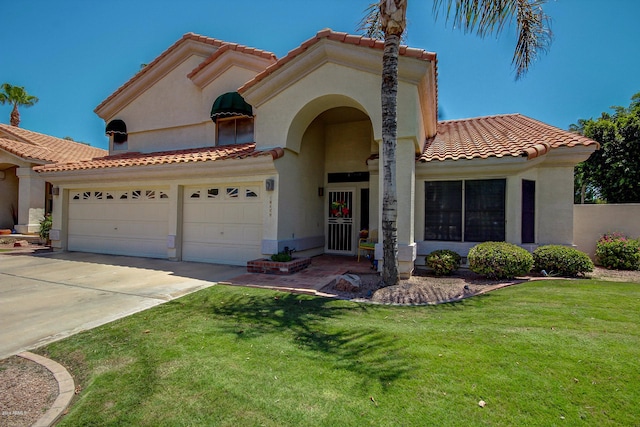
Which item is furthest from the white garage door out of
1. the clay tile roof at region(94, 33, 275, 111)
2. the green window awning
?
the clay tile roof at region(94, 33, 275, 111)

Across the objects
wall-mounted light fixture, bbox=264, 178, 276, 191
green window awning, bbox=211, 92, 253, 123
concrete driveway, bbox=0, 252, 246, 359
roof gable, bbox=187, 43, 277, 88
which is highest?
roof gable, bbox=187, 43, 277, 88

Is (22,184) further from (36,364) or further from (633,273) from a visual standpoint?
(633,273)

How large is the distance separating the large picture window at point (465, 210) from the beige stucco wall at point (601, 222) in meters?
4.57

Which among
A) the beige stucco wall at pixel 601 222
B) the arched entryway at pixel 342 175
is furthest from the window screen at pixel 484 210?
the beige stucco wall at pixel 601 222

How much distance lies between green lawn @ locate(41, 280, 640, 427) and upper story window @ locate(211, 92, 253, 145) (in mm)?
9844

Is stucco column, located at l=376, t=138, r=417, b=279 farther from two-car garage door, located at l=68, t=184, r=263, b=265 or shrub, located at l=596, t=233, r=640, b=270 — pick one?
shrub, located at l=596, t=233, r=640, b=270

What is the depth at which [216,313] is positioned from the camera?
6.15m

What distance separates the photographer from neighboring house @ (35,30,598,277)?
973 cm

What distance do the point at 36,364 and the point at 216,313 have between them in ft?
8.63

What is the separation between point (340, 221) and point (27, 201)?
18.8 meters

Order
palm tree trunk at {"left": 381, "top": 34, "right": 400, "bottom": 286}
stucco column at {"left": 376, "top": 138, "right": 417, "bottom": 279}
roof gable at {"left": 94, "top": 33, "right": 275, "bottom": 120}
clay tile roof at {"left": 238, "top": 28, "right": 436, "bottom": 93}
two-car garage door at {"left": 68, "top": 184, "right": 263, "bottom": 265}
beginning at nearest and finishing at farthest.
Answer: palm tree trunk at {"left": 381, "top": 34, "right": 400, "bottom": 286} → clay tile roof at {"left": 238, "top": 28, "right": 436, "bottom": 93} → stucco column at {"left": 376, "top": 138, "right": 417, "bottom": 279} → two-car garage door at {"left": 68, "top": 184, "right": 263, "bottom": 265} → roof gable at {"left": 94, "top": 33, "right": 275, "bottom": 120}

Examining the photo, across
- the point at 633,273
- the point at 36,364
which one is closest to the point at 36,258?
the point at 36,364

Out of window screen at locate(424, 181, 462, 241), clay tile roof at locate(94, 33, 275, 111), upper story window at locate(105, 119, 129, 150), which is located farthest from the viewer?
upper story window at locate(105, 119, 129, 150)

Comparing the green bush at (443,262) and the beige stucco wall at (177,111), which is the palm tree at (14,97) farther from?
the green bush at (443,262)
